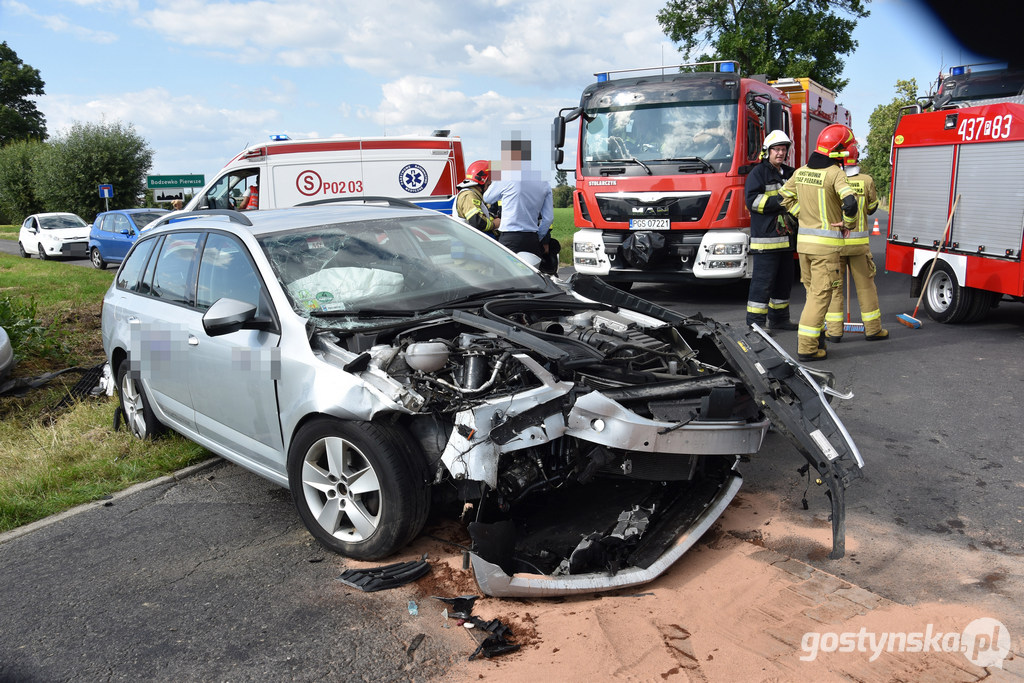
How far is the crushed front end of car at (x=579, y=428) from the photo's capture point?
10.9 ft

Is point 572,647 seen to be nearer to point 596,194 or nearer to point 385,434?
point 385,434

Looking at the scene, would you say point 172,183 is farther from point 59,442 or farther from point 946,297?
point 946,297

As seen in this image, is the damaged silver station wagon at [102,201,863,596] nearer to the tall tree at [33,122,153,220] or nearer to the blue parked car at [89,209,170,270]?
the blue parked car at [89,209,170,270]

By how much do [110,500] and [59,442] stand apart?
1.32m

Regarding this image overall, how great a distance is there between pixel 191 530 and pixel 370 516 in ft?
4.07

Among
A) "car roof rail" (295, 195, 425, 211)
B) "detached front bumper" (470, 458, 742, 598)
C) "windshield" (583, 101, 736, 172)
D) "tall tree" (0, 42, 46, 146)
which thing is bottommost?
"detached front bumper" (470, 458, 742, 598)

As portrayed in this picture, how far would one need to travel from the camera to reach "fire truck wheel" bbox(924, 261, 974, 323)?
8.66 m

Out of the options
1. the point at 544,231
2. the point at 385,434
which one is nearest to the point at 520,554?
the point at 385,434

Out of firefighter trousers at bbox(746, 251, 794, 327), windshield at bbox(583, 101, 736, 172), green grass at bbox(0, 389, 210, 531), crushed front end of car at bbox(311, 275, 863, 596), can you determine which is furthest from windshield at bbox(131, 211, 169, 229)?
crushed front end of car at bbox(311, 275, 863, 596)

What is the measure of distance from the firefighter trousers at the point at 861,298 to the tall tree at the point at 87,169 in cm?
4537

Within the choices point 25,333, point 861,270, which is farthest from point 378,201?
point 25,333

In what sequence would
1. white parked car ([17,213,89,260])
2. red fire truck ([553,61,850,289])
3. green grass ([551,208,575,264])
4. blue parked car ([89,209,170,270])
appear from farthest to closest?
white parked car ([17,213,89,260])
blue parked car ([89,209,170,270])
green grass ([551,208,575,264])
red fire truck ([553,61,850,289])

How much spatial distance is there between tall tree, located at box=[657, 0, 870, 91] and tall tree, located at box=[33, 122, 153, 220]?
114ft

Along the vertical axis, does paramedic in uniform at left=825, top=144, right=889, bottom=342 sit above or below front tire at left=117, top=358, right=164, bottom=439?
above
